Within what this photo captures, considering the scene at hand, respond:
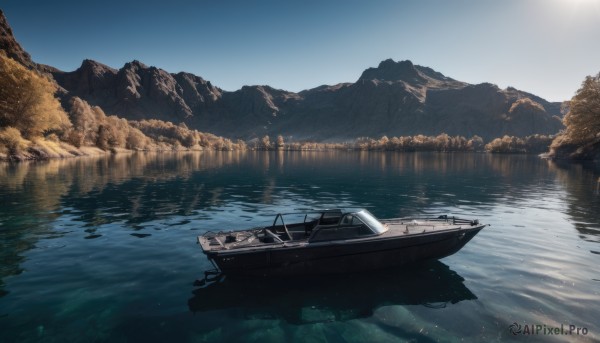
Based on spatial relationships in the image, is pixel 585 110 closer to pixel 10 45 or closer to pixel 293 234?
pixel 293 234

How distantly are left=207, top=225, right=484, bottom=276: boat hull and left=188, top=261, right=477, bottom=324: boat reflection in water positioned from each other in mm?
442

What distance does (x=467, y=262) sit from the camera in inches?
608

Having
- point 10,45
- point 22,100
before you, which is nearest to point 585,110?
point 22,100

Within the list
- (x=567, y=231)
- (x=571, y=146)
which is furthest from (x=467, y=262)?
(x=571, y=146)

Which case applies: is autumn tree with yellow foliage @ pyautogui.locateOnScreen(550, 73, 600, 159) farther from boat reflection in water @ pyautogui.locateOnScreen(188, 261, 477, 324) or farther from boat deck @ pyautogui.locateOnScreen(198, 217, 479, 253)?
boat reflection in water @ pyautogui.locateOnScreen(188, 261, 477, 324)

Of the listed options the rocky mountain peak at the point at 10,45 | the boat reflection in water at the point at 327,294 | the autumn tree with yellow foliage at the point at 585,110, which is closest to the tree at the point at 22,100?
the rocky mountain peak at the point at 10,45

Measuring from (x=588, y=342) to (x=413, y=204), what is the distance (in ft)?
72.4

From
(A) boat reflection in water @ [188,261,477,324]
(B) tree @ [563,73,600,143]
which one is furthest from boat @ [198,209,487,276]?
(B) tree @ [563,73,600,143]

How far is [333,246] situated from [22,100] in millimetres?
90137

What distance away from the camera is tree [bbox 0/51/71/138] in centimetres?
7344

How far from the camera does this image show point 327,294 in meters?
12.2

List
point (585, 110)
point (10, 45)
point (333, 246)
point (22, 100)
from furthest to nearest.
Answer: point (10, 45), point (22, 100), point (585, 110), point (333, 246)

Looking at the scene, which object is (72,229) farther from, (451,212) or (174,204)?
(451,212)

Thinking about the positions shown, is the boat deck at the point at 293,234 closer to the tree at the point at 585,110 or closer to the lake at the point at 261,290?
the lake at the point at 261,290
